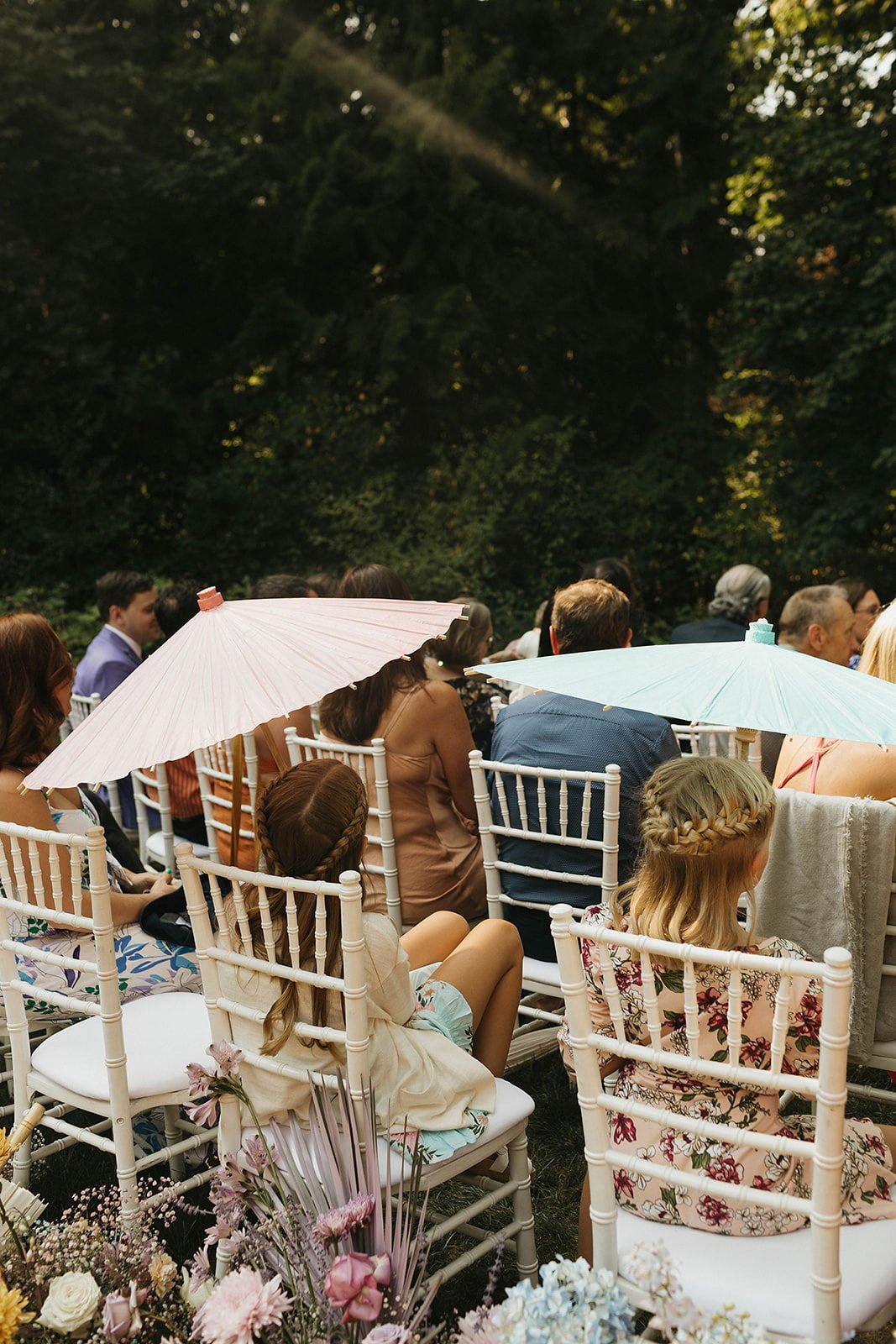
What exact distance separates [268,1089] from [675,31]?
13522mm

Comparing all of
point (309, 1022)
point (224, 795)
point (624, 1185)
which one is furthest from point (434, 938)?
point (224, 795)

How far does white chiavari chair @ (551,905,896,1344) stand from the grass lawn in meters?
0.78

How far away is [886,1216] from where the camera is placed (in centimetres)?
183

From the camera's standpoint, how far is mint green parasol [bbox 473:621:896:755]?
6.89ft

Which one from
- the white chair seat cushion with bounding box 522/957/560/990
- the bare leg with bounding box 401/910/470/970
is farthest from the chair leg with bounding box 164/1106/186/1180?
the white chair seat cushion with bounding box 522/957/560/990

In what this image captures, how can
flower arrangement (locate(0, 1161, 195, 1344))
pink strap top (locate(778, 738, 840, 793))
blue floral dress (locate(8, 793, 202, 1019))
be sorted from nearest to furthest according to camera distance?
flower arrangement (locate(0, 1161, 195, 1344)), blue floral dress (locate(8, 793, 202, 1019)), pink strap top (locate(778, 738, 840, 793))

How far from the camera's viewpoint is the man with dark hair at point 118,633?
5.31m

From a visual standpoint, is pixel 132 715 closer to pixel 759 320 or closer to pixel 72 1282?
pixel 72 1282

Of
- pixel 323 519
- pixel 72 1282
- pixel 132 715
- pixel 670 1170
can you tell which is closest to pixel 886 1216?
pixel 670 1170

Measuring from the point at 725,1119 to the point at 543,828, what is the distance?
1.12 metres

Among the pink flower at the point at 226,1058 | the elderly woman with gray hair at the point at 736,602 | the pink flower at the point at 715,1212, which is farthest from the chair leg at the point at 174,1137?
the elderly woman with gray hair at the point at 736,602

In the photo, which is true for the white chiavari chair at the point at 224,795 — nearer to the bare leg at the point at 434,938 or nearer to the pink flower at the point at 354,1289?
the bare leg at the point at 434,938

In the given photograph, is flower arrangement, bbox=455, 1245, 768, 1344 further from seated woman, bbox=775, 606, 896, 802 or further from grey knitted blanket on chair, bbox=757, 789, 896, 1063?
seated woman, bbox=775, 606, 896, 802

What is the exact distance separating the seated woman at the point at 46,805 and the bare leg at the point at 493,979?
2.48ft
